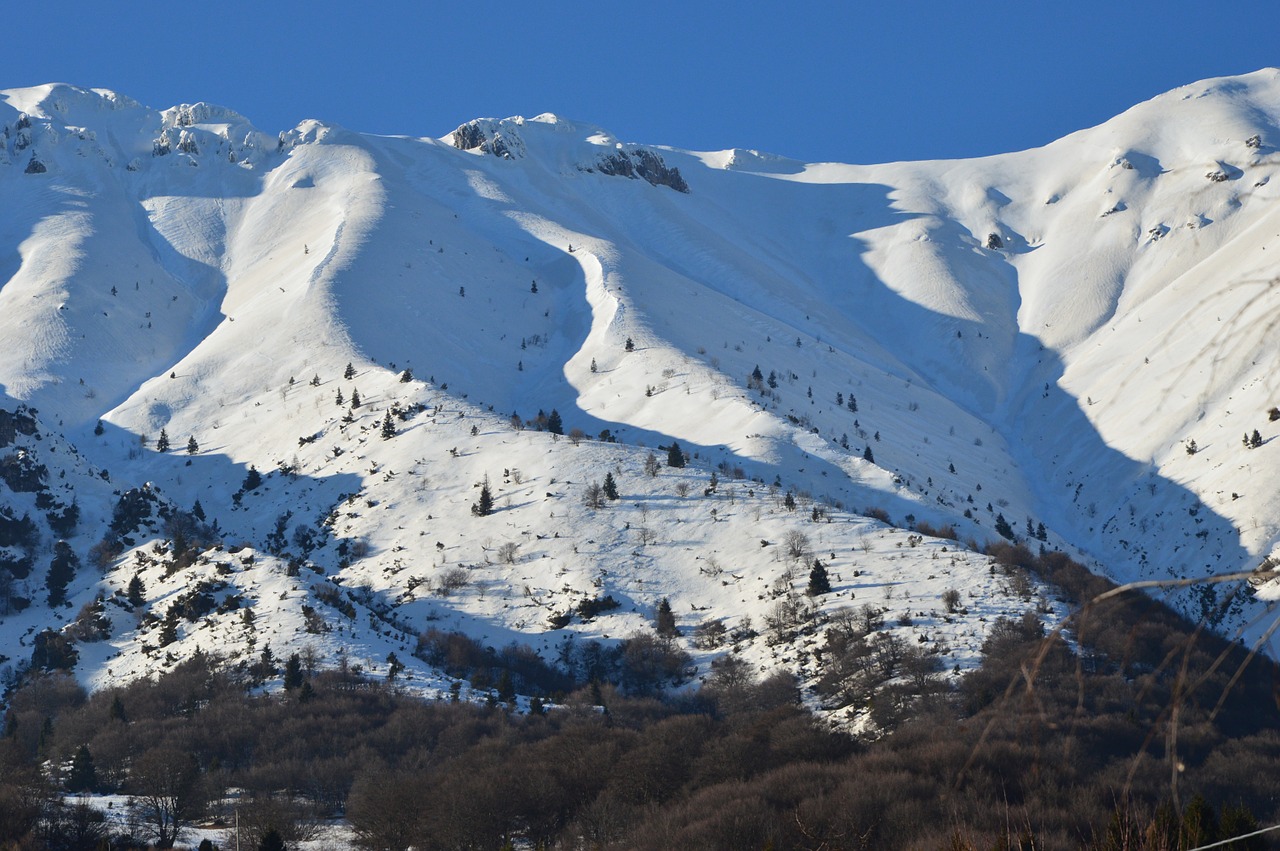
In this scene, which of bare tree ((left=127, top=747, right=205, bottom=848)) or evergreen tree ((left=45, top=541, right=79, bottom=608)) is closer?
bare tree ((left=127, top=747, right=205, bottom=848))

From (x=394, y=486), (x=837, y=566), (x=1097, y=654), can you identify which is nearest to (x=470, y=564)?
(x=394, y=486)

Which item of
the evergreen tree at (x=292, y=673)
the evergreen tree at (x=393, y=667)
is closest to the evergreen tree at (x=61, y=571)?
the evergreen tree at (x=292, y=673)

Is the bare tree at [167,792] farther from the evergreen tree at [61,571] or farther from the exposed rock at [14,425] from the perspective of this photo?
the exposed rock at [14,425]

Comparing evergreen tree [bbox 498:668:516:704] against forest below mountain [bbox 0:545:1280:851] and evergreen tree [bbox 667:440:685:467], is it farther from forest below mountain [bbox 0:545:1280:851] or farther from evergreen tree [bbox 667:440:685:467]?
evergreen tree [bbox 667:440:685:467]

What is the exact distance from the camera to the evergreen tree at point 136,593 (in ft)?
330

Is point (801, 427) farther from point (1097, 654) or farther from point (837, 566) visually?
point (1097, 654)

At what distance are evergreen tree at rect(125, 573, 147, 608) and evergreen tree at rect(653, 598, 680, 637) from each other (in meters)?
43.7

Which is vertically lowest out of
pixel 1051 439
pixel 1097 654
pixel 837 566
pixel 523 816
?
pixel 523 816

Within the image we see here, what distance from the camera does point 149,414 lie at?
149125 millimetres

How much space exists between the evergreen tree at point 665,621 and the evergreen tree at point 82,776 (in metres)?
38.7

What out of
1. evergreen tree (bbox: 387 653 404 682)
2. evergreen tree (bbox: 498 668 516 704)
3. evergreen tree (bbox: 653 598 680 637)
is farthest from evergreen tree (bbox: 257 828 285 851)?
evergreen tree (bbox: 653 598 680 637)

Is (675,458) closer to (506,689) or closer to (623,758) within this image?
(506,689)

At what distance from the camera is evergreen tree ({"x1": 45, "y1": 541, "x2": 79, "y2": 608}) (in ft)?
348

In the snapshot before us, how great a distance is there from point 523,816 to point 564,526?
46.6 meters
